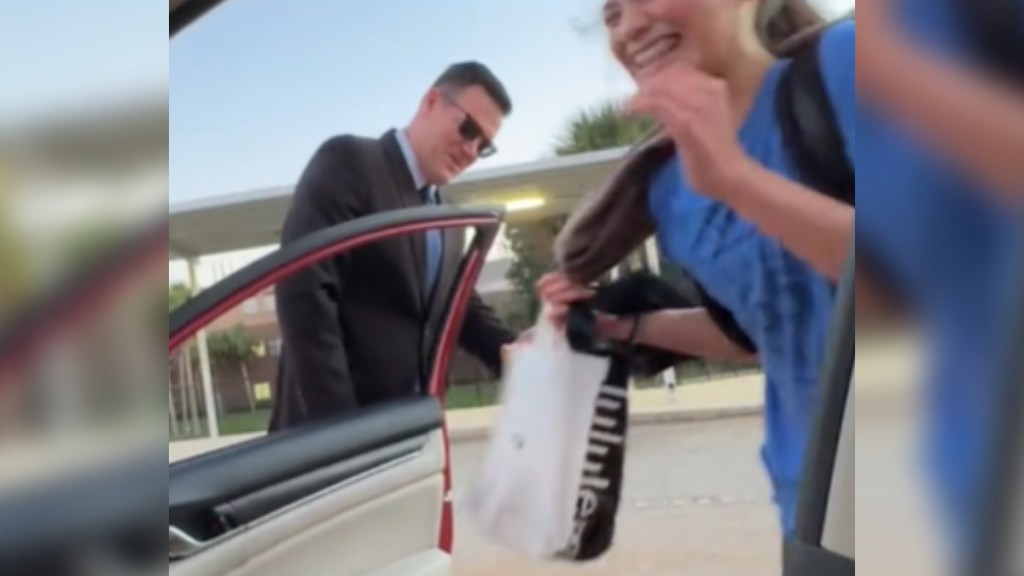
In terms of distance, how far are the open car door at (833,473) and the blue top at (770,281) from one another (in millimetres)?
36

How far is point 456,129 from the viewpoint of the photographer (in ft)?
3.29

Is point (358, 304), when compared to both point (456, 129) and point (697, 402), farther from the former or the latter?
point (697, 402)

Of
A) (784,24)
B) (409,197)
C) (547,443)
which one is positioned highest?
(784,24)

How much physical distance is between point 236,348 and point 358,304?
0.13 m

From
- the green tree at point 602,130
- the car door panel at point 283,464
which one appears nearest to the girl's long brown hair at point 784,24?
the green tree at point 602,130

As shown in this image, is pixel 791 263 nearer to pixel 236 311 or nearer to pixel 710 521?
pixel 710 521

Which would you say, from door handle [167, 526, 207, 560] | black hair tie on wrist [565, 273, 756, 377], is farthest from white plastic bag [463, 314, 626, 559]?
door handle [167, 526, 207, 560]

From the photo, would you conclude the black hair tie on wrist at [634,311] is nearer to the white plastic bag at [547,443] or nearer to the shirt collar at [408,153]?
the white plastic bag at [547,443]

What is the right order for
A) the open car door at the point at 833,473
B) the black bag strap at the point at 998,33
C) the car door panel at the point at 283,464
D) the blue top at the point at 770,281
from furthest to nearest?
1. the car door panel at the point at 283,464
2. the blue top at the point at 770,281
3. the open car door at the point at 833,473
4. the black bag strap at the point at 998,33

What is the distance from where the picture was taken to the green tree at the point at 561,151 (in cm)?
91

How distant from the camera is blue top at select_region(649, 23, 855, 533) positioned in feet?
2.62

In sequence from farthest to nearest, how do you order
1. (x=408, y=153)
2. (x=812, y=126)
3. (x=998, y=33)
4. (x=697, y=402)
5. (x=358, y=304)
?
(x=358, y=304) → (x=408, y=153) → (x=697, y=402) → (x=812, y=126) → (x=998, y=33)

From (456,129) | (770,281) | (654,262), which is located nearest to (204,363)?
(456,129)

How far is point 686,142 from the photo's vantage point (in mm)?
888
